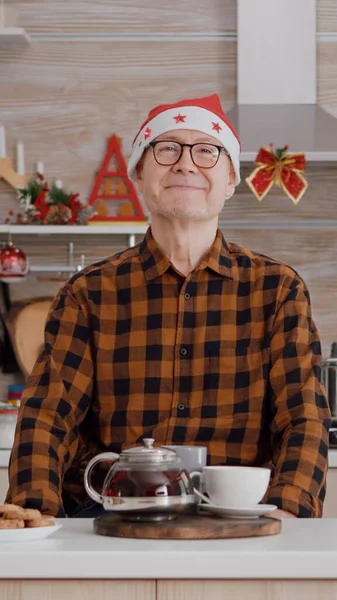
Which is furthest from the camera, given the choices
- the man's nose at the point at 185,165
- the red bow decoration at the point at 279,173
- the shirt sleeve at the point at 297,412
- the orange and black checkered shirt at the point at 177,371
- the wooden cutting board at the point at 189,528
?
the red bow decoration at the point at 279,173

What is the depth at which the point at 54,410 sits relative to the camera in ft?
5.71

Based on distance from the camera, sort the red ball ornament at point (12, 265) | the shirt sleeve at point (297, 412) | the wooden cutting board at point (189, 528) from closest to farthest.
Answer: the wooden cutting board at point (189, 528)
the shirt sleeve at point (297, 412)
the red ball ornament at point (12, 265)

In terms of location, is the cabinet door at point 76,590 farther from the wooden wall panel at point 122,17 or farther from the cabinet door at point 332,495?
the wooden wall panel at point 122,17

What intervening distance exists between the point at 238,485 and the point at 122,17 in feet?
7.94

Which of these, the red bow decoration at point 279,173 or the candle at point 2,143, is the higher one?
the candle at point 2,143

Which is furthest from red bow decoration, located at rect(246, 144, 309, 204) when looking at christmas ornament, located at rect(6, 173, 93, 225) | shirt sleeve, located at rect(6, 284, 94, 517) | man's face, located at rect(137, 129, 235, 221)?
shirt sleeve, located at rect(6, 284, 94, 517)

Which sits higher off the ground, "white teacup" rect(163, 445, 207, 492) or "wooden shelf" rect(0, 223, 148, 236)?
"wooden shelf" rect(0, 223, 148, 236)

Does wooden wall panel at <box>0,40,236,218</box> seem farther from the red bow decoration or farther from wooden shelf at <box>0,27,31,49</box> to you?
the red bow decoration

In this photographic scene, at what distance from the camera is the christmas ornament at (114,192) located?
326 cm

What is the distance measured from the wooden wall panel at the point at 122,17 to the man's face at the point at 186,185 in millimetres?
1523

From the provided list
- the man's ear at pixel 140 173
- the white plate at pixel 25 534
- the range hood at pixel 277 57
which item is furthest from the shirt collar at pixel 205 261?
the range hood at pixel 277 57

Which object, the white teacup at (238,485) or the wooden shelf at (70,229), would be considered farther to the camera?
the wooden shelf at (70,229)

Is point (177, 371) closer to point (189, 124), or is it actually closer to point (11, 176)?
point (189, 124)

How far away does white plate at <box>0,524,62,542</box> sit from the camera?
1110mm
